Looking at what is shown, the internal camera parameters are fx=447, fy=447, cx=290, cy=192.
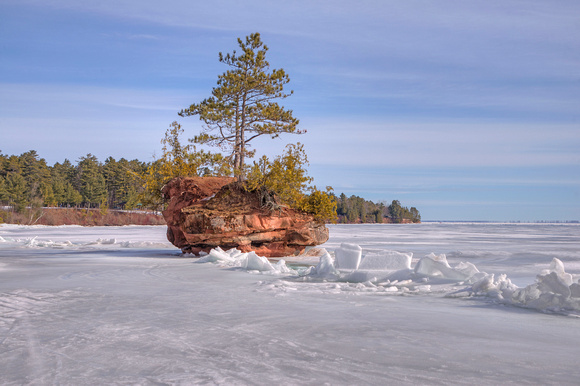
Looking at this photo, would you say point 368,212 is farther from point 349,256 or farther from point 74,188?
point 349,256

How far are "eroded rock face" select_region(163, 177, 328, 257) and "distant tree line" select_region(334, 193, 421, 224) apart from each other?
12282cm

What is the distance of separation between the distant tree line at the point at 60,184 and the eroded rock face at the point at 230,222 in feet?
198

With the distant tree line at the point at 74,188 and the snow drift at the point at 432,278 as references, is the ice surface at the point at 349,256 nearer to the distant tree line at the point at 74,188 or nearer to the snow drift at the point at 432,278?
the snow drift at the point at 432,278

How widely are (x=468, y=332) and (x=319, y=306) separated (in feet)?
7.61

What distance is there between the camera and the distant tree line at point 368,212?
152m

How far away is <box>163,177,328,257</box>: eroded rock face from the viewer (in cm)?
1758

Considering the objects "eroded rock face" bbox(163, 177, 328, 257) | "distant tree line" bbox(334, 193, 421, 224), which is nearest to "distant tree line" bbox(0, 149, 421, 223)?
"distant tree line" bbox(334, 193, 421, 224)

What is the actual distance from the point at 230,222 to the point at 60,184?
106 m

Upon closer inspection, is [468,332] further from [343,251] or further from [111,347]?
[343,251]

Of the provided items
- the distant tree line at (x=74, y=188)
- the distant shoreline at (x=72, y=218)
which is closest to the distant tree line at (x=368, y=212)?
the distant tree line at (x=74, y=188)

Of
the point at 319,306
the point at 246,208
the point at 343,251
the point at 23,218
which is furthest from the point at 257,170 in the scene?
the point at 23,218

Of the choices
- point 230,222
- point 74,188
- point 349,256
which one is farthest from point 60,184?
point 349,256

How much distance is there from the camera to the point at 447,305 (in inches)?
271

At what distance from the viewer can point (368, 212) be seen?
17750 centimetres
